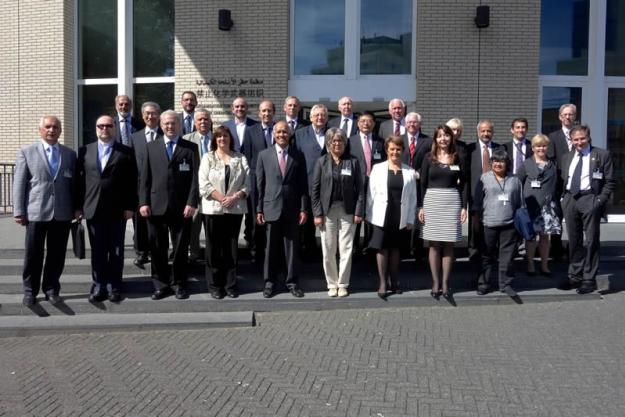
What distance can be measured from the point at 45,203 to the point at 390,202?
153 inches

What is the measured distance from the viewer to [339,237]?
718 cm

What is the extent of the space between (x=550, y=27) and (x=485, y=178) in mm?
6540

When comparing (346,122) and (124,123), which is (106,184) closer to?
(124,123)

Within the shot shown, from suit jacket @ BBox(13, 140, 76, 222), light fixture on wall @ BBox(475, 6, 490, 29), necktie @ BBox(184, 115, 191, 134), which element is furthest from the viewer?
light fixture on wall @ BBox(475, 6, 490, 29)

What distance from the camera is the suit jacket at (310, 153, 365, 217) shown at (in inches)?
277

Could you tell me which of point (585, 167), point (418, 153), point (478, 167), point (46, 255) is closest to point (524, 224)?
point (478, 167)

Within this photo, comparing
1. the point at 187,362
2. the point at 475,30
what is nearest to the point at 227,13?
the point at 475,30

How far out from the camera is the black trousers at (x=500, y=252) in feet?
23.9

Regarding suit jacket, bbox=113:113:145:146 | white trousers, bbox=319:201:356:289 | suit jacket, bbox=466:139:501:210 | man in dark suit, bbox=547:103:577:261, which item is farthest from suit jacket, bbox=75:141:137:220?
man in dark suit, bbox=547:103:577:261

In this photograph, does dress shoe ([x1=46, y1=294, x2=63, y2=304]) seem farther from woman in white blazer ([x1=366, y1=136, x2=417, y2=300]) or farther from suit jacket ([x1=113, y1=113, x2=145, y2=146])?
woman in white blazer ([x1=366, y1=136, x2=417, y2=300])

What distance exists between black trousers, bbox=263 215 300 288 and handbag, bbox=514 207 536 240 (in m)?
2.63

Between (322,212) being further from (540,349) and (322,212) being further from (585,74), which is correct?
(585,74)

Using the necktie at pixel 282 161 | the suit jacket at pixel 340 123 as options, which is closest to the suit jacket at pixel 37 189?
the necktie at pixel 282 161

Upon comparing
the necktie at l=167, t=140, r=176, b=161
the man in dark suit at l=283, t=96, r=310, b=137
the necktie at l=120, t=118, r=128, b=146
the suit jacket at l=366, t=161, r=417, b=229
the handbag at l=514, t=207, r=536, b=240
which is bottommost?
the handbag at l=514, t=207, r=536, b=240
